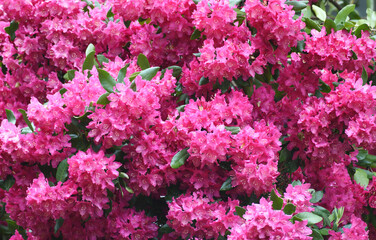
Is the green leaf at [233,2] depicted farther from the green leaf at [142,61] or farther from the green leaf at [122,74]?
the green leaf at [122,74]

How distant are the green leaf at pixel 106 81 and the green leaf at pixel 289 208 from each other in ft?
2.74

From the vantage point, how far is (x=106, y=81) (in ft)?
7.54

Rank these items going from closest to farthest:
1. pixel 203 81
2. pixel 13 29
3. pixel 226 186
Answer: pixel 226 186
pixel 203 81
pixel 13 29

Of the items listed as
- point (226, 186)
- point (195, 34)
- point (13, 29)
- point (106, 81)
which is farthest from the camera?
point (13, 29)

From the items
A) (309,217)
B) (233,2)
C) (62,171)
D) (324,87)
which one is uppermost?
(233,2)

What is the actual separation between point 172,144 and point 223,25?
582mm

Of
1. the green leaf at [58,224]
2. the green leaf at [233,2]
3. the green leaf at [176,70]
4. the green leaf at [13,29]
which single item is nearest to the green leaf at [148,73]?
the green leaf at [176,70]

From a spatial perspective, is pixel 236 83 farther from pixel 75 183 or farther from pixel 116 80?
pixel 75 183

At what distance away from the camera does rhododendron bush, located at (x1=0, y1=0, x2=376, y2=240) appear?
229 centimetres

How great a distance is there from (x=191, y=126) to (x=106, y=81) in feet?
1.33

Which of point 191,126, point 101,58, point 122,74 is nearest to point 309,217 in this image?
point 191,126

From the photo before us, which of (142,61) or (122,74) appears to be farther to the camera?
(142,61)

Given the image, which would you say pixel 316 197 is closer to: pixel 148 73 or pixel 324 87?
pixel 324 87

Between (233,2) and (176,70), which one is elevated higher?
(233,2)
